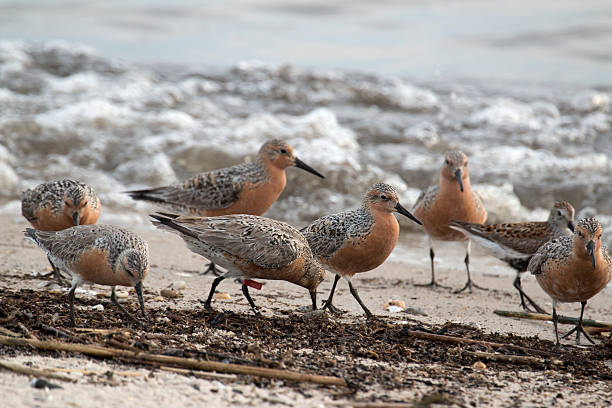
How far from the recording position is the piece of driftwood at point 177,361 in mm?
4094

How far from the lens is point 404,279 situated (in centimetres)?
836

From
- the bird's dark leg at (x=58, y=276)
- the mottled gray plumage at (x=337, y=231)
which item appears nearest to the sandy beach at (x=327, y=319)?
the bird's dark leg at (x=58, y=276)

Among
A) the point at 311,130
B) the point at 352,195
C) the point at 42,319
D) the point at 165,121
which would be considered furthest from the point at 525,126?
the point at 42,319

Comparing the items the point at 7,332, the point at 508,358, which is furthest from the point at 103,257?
the point at 508,358

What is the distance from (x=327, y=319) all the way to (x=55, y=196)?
10.3 feet

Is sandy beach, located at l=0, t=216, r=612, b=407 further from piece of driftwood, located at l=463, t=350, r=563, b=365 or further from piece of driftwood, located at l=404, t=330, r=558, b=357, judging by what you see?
piece of driftwood, located at l=404, t=330, r=558, b=357

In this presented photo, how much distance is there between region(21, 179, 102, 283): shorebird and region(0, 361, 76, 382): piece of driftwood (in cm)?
319

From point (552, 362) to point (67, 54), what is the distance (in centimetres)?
1896

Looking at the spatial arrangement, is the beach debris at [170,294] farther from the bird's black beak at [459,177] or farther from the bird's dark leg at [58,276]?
the bird's black beak at [459,177]

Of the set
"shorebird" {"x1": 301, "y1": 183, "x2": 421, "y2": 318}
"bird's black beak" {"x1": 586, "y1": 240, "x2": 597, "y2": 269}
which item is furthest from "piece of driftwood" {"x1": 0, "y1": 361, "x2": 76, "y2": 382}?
"bird's black beak" {"x1": 586, "y1": 240, "x2": 597, "y2": 269}

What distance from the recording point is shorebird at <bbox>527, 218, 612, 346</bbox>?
5.96 meters

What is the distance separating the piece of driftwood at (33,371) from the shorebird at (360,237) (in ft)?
9.28

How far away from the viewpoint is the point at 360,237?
20.8ft

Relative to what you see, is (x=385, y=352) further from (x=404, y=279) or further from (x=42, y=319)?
(x=404, y=279)
